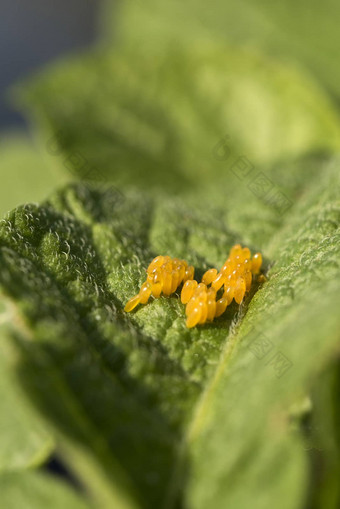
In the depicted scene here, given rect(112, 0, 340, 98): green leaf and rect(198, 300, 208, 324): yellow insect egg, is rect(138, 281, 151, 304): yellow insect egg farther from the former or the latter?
rect(112, 0, 340, 98): green leaf

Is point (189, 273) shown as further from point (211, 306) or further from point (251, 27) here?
point (251, 27)

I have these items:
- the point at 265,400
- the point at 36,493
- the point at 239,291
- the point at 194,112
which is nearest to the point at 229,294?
the point at 239,291

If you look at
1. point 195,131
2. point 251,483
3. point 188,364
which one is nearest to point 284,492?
point 251,483

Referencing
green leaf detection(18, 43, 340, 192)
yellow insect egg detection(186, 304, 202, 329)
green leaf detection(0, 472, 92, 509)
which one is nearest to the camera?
green leaf detection(0, 472, 92, 509)

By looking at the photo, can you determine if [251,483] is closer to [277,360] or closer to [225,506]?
[225,506]

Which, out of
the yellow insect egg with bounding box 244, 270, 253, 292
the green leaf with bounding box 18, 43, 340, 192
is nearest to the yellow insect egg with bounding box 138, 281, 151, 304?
the yellow insect egg with bounding box 244, 270, 253, 292

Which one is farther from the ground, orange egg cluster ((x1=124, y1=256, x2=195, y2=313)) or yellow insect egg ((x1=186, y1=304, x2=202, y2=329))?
orange egg cluster ((x1=124, y1=256, x2=195, y2=313))
